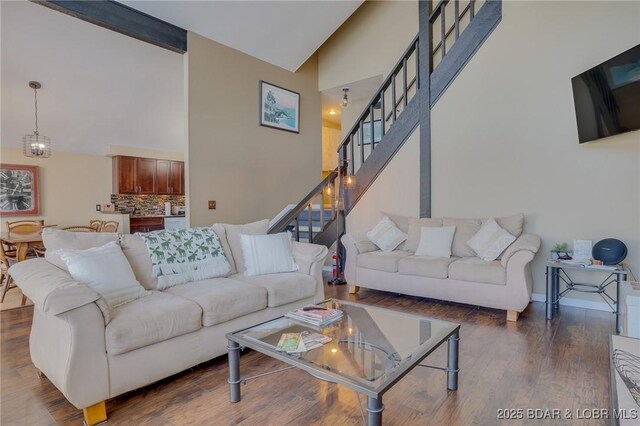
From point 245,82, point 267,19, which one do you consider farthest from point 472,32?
point 245,82

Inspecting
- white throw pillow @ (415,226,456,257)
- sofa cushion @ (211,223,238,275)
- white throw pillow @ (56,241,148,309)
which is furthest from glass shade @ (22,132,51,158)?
white throw pillow @ (415,226,456,257)

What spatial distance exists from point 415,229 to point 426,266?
27.2 inches

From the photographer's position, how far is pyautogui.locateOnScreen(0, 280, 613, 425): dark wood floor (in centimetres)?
174

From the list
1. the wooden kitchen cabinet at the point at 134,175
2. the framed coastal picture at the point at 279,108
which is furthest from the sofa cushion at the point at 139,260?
the wooden kitchen cabinet at the point at 134,175

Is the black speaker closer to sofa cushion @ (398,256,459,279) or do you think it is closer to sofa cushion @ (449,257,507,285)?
sofa cushion @ (449,257,507,285)

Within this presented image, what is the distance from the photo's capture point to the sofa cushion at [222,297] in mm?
2205

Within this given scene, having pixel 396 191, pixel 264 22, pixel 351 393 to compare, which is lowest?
pixel 351 393

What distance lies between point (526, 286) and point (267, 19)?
4.15m

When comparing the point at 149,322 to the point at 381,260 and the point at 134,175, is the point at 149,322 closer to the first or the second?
the point at 381,260

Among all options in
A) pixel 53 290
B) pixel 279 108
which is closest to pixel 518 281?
pixel 53 290

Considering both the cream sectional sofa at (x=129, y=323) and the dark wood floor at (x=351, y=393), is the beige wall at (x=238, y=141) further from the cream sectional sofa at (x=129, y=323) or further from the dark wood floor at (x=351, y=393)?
the dark wood floor at (x=351, y=393)

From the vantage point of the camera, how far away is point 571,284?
3.48 metres

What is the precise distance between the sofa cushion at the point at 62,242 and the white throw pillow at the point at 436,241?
122 inches

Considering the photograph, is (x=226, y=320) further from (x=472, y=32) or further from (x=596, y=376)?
(x=472, y=32)
